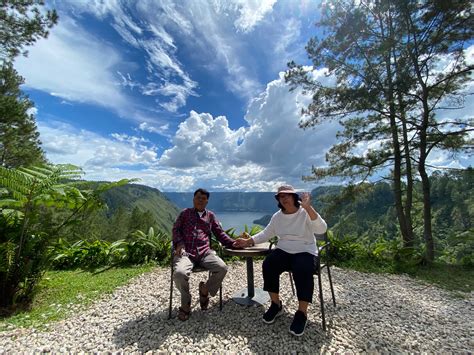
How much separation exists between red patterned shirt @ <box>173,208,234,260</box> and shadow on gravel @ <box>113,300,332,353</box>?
32.4 inches

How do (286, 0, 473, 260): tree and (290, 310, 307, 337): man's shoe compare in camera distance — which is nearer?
(290, 310, 307, 337): man's shoe

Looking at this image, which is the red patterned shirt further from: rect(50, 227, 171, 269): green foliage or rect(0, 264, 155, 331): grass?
rect(50, 227, 171, 269): green foliage

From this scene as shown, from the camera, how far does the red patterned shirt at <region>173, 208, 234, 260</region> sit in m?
3.59

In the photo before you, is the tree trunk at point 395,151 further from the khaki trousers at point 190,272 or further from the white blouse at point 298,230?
the khaki trousers at point 190,272

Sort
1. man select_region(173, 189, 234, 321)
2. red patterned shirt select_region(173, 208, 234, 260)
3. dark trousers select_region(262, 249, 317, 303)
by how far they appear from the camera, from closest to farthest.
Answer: dark trousers select_region(262, 249, 317, 303) < man select_region(173, 189, 234, 321) < red patterned shirt select_region(173, 208, 234, 260)

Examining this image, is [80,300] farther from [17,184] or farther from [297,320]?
[297,320]

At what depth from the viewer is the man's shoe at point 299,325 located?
2752 mm

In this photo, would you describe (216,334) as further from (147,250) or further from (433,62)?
(433,62)

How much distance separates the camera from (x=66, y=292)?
13.5 feet

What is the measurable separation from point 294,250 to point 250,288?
1163mm

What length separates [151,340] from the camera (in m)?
2.76

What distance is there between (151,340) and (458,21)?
8503mm

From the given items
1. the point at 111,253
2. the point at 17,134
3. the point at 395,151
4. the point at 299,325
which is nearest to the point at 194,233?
the point at 299,325

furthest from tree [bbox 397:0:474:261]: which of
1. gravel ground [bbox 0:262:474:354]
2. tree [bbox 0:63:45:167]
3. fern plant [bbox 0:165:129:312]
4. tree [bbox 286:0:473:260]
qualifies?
tree [bbox 0:63:45:167]
